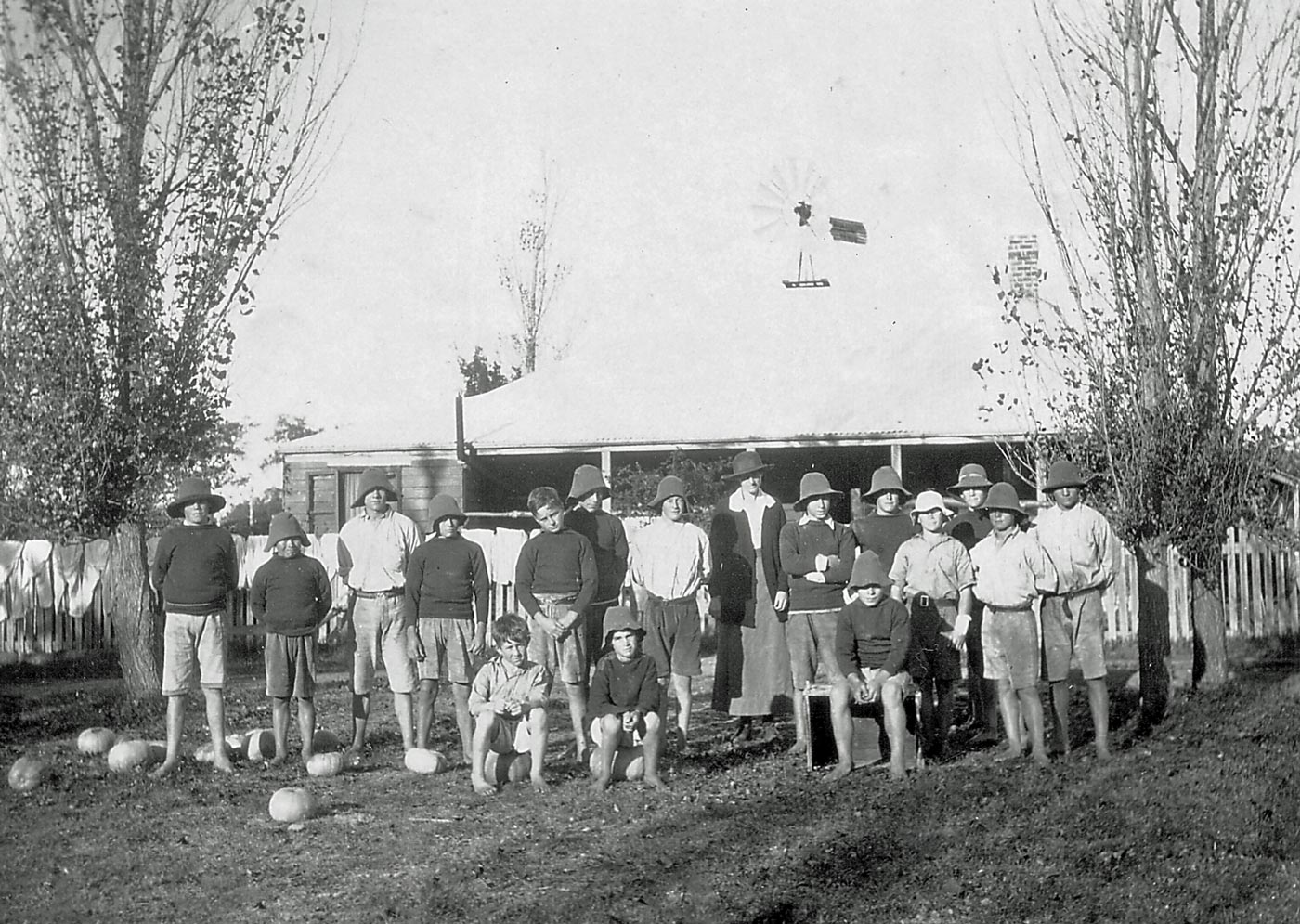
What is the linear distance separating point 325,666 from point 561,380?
971 cm

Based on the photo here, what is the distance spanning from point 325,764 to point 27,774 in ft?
5.89

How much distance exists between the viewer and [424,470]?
71.3 ft

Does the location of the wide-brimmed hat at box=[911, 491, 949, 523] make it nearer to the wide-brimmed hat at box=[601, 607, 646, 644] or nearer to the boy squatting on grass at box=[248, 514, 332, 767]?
the wide-brimmed hat at box=[601, 607, 646, 644]

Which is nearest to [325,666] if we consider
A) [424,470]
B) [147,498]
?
[147,498]

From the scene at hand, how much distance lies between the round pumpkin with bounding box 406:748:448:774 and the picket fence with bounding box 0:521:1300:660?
7.45 metres

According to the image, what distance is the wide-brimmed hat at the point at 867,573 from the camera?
8062 millimetres

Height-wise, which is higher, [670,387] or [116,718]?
[670,387]

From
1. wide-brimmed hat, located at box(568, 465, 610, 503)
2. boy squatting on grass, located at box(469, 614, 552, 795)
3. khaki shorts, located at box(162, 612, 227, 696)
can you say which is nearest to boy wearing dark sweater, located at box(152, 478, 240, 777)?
khaki shorts, located at box(162, 612, 227, 696)

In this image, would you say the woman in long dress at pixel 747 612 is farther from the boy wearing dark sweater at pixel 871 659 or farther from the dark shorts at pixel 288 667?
the dark shorts at pixel 288 667

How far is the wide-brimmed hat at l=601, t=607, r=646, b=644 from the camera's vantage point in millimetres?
7805

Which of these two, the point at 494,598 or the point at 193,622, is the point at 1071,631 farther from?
the point at 494,598

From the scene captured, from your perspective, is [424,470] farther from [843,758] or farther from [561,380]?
[843,758]

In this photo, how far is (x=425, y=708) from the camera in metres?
8.74

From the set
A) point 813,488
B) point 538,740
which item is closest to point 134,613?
point 538,740
